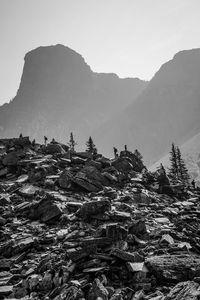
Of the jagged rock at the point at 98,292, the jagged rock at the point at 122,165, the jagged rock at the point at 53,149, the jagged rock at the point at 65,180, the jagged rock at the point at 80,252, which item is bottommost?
the jagged rock at the point at 98,292

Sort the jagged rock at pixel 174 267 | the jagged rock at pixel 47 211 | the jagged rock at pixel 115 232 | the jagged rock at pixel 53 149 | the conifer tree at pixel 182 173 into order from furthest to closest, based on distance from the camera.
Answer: the conifer tree at pixel 182 173, the jagged rock at pixel 53 149, the jagged rock at pixel 47 211, the jagged rock at pixel 115 232, the jagged rock at pixel 174 267

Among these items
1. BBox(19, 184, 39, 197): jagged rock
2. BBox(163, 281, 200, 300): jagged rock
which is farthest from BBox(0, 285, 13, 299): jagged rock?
BBox(19, 184, 39, 197): jagged rock

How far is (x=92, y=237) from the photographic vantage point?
50.5 feet

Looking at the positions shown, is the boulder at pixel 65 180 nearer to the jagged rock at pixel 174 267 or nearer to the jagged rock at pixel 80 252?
the jagged rock at pixel 80 252

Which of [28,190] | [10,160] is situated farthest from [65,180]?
[10,160]

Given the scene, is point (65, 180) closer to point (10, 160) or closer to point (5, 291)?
point (10, 160)

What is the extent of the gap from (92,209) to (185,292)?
11273 millimetres

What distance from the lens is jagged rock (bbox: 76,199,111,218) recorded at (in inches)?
797

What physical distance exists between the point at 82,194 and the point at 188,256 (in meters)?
14.9

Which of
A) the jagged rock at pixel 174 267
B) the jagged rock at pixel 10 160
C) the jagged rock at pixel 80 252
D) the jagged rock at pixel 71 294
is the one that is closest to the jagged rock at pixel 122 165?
the jagged rock at pixel 10 160

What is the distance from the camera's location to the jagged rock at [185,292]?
9484mm

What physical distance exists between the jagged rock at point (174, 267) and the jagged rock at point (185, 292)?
4.48 ft

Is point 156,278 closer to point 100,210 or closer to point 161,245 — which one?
point 161,245

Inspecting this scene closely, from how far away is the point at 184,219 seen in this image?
2338 cm
